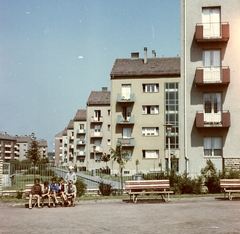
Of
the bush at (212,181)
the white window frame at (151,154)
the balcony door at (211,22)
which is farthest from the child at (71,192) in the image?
the white window frame at (151,154)

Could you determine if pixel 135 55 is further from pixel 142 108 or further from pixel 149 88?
pixel 142 108

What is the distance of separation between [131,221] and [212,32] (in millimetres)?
20212

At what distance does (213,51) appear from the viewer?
2855cm

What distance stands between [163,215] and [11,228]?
4603 mm

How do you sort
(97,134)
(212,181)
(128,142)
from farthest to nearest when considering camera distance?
1. (97,134)
2. (128,142)
3. (212,181)

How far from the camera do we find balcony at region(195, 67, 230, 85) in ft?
91.2

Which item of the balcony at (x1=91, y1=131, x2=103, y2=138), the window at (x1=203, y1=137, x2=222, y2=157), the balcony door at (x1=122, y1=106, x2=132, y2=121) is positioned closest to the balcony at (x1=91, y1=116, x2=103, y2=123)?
the balcony at (x1=91, y1=131, x2=103, y2=138)

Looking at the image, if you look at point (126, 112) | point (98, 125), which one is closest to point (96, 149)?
point (98, 125)

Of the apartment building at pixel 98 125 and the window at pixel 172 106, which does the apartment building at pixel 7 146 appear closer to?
the apartment building at pixel 98 125

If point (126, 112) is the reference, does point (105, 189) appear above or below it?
below

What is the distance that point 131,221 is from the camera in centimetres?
1126

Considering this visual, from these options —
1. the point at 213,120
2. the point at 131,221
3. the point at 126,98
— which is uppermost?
the point at 126,98

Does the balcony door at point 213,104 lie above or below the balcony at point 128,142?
above

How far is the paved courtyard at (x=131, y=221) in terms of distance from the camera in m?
9.77
